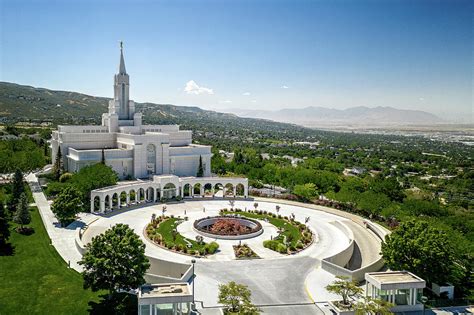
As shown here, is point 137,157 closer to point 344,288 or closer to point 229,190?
point 229,190

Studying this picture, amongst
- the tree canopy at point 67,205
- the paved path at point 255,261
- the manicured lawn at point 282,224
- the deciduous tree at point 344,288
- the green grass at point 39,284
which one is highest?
the tree canopy at point 67,205

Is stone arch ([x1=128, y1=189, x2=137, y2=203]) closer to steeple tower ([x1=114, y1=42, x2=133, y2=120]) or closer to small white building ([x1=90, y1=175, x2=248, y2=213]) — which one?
small white building ([x1=90, y1=175, x2=248, y2=213])

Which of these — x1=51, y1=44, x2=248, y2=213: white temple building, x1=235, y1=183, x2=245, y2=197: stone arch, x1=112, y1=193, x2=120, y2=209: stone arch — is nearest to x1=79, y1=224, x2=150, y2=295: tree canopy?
x1=112, y1=193, x2=120, y2=209: stone arch

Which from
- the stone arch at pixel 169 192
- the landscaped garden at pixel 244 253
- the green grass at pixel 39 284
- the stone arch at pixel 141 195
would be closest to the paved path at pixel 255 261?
the landscaped garden at pixel 244 253

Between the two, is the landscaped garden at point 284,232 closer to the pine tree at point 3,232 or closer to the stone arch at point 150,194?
the stone arch at point 150,194

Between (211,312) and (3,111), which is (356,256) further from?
(3,111)

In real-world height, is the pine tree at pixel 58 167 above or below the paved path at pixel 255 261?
above

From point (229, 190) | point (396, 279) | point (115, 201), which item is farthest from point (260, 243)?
point (229, 190)

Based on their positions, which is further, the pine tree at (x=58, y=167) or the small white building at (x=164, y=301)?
the pine tree at (x=58, y=167)
